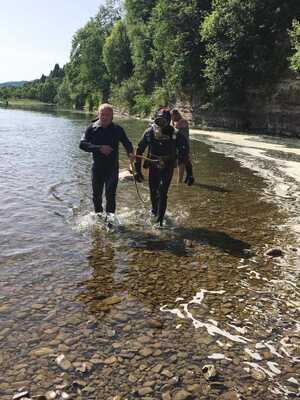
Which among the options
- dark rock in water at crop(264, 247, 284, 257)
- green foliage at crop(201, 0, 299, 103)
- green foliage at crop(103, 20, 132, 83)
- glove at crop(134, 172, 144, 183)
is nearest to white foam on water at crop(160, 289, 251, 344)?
dark rock in water at crop(264, 247, 284, 257)

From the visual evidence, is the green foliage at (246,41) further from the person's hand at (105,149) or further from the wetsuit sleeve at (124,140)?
the person's hand at (105,149)

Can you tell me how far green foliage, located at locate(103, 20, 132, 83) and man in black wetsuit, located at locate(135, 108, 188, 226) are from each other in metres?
69.5

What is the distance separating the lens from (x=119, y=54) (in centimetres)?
7438

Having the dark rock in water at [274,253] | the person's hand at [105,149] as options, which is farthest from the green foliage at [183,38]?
the dark rock in water at [274,253]

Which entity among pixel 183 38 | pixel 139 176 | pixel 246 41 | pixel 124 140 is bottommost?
pixel 139 176

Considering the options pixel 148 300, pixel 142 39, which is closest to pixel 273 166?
pixel 148 300

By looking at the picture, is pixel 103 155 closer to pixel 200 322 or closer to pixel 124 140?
pixel 124 140

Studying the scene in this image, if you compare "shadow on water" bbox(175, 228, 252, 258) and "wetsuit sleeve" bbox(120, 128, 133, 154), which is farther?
"wetsuit sleeve" bbox(120, 128, 133, 154)

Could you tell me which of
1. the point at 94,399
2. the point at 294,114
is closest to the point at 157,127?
the point at 94,399

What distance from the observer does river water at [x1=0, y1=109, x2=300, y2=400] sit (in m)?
4.13

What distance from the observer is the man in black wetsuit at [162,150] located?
904 centimetres

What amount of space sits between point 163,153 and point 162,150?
69 millimetres

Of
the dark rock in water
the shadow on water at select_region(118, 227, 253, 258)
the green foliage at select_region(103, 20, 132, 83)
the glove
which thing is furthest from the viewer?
the green foliage at select_region(103, 20, 132, 83)

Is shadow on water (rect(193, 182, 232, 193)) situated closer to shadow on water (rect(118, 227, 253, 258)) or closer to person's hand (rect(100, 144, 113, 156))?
shadow on water (rect(118, 227, 253, 258))
